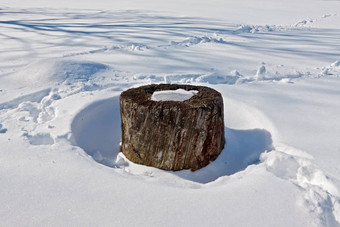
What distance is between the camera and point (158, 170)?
1.77 metres

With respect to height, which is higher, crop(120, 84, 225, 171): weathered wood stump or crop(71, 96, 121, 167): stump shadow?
crop(120, 84, 225, 171): weathered wood stump

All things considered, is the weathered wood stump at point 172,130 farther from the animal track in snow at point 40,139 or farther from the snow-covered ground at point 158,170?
the animal track in snow at point 40,139

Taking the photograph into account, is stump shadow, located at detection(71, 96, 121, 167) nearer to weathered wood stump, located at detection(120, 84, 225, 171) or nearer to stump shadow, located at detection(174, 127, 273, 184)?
weathered wood stump, located at detection(120, 84, 225, 171)

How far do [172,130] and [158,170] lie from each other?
26cm

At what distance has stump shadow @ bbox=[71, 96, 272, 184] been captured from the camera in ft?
5.83

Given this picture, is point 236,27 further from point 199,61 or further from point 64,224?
point 64,224

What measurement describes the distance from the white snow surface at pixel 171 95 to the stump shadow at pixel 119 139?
1.35 ft

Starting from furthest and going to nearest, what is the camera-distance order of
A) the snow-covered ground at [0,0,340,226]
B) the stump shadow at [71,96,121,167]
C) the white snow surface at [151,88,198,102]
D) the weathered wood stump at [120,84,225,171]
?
the stump shadow at [71,96,121,167]
the white snow surface at [151,88,198,102]
the weathered wood stump at [120,84,225,171]
the snow-covered ground at [0,0,340,226]

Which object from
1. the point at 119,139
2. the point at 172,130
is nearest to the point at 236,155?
the point at 172,130

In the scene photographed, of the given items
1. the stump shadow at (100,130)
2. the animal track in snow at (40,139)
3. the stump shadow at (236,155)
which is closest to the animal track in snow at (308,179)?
the stump shadow at (236,155)

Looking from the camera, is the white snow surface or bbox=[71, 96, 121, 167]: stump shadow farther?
bbox=[71, 96, 121, 167]: stump shadow

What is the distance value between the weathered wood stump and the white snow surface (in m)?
0.04

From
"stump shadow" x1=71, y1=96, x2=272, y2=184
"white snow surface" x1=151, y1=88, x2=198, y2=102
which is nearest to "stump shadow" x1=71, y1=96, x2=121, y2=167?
"stump shadow" x1=71, y1=96, x2=272, y2=184

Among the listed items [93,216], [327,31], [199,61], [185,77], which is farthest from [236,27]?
[93,216]
